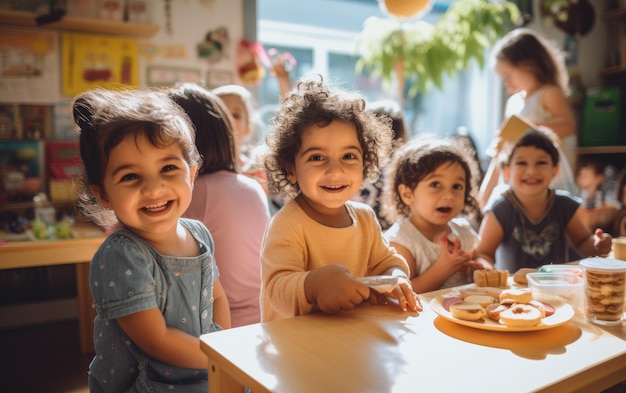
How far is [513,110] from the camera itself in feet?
9.57

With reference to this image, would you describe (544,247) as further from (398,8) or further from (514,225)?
(398,8)

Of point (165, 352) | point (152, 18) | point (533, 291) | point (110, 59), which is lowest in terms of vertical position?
point (165, 352)

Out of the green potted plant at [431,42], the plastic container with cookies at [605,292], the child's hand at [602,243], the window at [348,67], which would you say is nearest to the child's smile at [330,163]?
the plastic container with cookies at [605,292]

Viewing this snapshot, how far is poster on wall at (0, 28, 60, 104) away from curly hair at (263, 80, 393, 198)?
2392mm

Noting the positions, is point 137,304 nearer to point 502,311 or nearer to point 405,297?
point 405,297

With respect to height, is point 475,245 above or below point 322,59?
below

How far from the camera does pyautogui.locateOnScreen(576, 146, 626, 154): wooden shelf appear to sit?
449cm

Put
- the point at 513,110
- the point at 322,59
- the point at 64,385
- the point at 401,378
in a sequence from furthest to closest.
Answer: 1. the point at 322,59
2. the point at 513,110
3. the point at 64,385
4. the point at 401,378

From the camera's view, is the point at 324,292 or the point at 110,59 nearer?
the point at 324,292

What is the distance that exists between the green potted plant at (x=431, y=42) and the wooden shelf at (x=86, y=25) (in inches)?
60.3

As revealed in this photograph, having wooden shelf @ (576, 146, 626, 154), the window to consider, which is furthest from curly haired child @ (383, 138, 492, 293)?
wooden shelf @ (576, 146, 626, 154)

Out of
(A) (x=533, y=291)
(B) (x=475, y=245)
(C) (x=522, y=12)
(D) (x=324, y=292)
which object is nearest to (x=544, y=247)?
(B) (x=475, y=245)

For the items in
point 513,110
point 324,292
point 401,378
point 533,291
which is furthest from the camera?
point 513,110

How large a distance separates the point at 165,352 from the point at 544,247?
4.31 ft
